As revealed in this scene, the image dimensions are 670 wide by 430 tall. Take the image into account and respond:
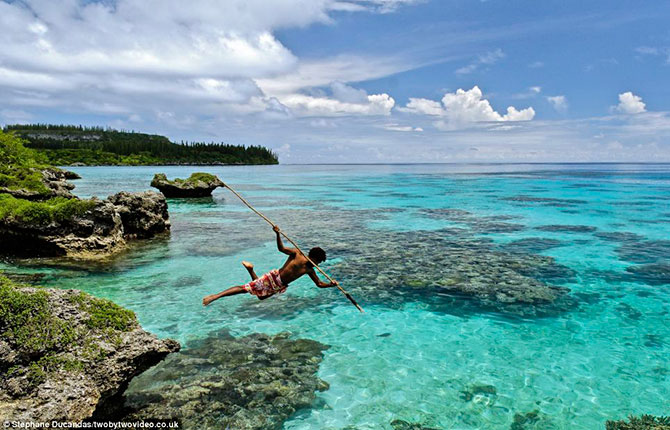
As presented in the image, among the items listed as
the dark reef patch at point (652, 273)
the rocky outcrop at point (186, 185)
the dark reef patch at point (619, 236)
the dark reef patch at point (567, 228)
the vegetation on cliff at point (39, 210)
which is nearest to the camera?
the dark reef patch at point (652, 273)

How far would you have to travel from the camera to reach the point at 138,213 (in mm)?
23250

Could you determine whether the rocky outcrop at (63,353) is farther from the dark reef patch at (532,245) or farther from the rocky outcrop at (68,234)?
the dark reef patch at (532,245)

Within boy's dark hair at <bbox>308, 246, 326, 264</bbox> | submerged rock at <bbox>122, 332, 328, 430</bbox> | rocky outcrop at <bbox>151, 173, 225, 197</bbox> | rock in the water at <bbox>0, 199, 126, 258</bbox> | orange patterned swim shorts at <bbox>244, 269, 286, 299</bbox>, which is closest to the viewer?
submerged rock at <bbox>122, 332, 328, 430</bbox>

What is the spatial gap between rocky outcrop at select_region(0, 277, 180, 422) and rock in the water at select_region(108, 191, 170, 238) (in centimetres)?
1679

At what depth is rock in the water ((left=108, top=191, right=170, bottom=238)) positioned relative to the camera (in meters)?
→ 22.8

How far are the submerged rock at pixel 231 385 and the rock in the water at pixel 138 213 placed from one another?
15.2 meters

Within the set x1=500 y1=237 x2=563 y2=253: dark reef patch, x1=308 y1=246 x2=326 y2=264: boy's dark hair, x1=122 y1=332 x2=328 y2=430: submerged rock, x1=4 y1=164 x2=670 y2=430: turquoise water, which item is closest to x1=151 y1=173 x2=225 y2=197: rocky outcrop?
x1=4 y1=164 x2=670 y2=430: turquoise water

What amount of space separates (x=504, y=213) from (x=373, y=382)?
3190 centimetres

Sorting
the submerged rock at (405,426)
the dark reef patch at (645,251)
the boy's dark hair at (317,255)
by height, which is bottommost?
the submerged rock at (405,426)

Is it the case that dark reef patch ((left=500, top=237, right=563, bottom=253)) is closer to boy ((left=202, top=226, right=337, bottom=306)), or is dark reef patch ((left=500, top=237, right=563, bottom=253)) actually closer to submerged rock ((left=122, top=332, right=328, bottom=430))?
boy ((left=202, top=226, right=337, bottom=306))

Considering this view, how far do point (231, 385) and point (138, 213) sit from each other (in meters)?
17.9

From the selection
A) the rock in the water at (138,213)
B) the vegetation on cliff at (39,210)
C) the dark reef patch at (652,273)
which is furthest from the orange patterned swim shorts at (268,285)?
the rock in the water at (138,213)

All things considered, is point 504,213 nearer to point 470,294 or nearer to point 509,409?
point 470,294

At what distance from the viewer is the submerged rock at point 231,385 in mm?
7367
